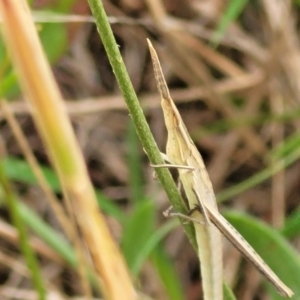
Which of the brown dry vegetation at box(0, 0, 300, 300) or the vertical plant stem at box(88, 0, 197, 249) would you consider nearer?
the vertical plant stem at box(88, 0, 197, 249)

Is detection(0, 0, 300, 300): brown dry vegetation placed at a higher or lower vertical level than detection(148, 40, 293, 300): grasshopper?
higher

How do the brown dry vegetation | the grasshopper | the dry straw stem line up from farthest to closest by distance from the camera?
the brown dry vegetation < the grasshopper < the dry straw stem

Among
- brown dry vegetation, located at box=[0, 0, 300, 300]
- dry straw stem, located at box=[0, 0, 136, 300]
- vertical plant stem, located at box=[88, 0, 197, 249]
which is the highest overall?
brown dry vegetation, located at box=[0, 0, 300, 300]

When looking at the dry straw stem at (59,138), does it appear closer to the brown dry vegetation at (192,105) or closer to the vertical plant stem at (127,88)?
the vertical plant stem at (127,88)

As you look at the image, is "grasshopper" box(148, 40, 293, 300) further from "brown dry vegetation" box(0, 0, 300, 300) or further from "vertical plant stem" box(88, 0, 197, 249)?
"brown dry vegetation" box(0, 0, 300, 300)

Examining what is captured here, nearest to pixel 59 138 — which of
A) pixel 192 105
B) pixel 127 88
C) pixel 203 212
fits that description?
pixel 127 88

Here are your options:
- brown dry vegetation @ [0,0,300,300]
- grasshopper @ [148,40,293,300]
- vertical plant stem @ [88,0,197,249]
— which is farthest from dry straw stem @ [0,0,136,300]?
brown dry vegetation @ [0,0,300,300]

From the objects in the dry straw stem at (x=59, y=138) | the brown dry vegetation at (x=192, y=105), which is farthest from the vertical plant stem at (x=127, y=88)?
the brown dry vegetation at (x=192, y=105)
